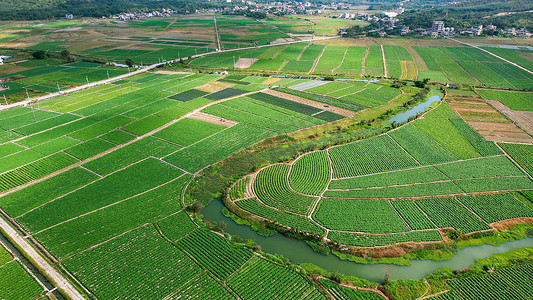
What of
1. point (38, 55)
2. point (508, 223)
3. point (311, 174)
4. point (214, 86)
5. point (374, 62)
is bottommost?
point (508, 223)

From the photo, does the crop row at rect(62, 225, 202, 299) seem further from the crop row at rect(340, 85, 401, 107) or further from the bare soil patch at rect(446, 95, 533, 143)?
the bare soil patch at rect(446, 95, 533, 143)

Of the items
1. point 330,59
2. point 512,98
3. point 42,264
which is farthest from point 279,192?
point 330,59

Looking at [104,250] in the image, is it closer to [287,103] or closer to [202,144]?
[202,144]

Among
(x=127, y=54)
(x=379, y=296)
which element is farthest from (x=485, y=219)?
(x=127, y=54)

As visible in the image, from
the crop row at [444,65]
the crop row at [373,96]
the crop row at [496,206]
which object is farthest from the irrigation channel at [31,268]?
the crop row at [444,65]

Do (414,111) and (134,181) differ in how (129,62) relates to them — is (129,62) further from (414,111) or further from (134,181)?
(414,111)

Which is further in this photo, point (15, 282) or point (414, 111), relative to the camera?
point (414, 111)
